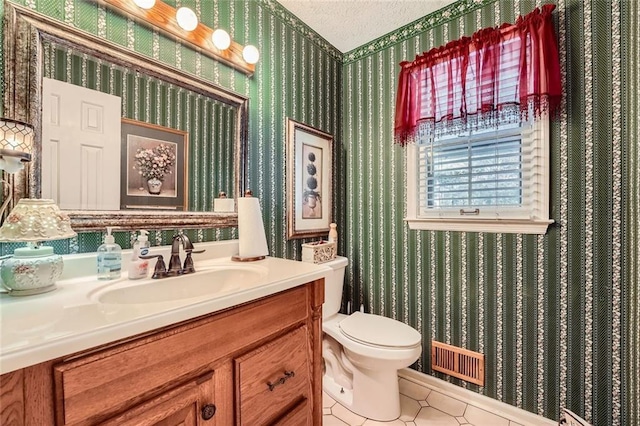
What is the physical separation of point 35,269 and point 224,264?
0.59m

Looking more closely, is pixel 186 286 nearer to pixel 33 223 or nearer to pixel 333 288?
pixel 33 223

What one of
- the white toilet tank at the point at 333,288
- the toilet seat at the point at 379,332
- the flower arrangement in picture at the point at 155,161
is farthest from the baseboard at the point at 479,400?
the flower arrangement in picture at the point at 155,161

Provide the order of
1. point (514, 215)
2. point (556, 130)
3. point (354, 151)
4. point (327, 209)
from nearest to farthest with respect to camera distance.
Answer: point (556, 130), point (514, 215), point (327, 209), point (354, 151)

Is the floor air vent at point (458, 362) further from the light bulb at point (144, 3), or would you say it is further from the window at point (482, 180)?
the light bulb at point (144, 3)

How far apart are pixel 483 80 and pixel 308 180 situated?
3.80ft

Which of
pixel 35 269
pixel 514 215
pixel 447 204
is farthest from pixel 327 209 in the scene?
pixel 35 269

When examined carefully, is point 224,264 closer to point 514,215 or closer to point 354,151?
point 354,151

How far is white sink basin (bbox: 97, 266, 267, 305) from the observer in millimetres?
853

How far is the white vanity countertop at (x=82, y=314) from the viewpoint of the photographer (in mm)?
468

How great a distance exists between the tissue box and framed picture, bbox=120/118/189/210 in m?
0.79

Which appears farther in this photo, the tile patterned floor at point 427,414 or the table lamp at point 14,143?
the tile patterned floor at point 427,414

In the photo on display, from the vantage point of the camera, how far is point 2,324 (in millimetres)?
539

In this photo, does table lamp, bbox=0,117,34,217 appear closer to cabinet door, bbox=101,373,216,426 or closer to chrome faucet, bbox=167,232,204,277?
chrome faucet, bbox=167,232,204,277

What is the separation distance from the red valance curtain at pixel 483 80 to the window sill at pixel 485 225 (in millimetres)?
542
